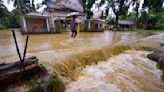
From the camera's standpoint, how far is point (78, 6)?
22.3 metres

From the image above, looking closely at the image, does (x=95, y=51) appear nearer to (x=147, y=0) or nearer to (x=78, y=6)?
(x=78, y=6)

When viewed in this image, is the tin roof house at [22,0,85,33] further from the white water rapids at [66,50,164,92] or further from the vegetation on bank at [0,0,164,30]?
the white water rapids at [66,50,164,92]

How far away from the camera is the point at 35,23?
56.7 feet

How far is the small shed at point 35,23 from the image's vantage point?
1556 cm

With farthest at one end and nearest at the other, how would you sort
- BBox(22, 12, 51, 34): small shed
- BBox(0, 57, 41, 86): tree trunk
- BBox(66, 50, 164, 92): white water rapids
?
BBox(22, 12, 51, 34): small shed, BBox(66, 50, 164, 92): white water rapids, BBox(0, 57, 41, 86): tree trunk

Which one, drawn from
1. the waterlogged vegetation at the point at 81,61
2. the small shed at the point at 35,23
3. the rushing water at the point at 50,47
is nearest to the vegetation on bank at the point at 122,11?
the small shed at the point at 35,23

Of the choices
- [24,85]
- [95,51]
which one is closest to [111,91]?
[24,85]

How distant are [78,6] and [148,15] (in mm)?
18227

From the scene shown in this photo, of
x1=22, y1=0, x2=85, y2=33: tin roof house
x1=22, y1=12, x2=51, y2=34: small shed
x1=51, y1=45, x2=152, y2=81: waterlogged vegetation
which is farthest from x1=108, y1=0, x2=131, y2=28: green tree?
x1=51, y1=45, x2=152, y2=81: waterlogged vegetation

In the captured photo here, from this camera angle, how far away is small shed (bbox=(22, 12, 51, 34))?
51.1 feet

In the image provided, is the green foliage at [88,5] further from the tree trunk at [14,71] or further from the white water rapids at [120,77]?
the tree trunk at [14,71]

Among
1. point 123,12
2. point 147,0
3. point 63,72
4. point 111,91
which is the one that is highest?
point 147,0

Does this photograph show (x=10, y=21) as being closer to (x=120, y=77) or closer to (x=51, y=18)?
(x=51, y=18)

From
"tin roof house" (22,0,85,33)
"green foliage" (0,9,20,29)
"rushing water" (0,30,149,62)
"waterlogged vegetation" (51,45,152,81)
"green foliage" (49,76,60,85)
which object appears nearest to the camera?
"green foliage" (49,76,60,85)
